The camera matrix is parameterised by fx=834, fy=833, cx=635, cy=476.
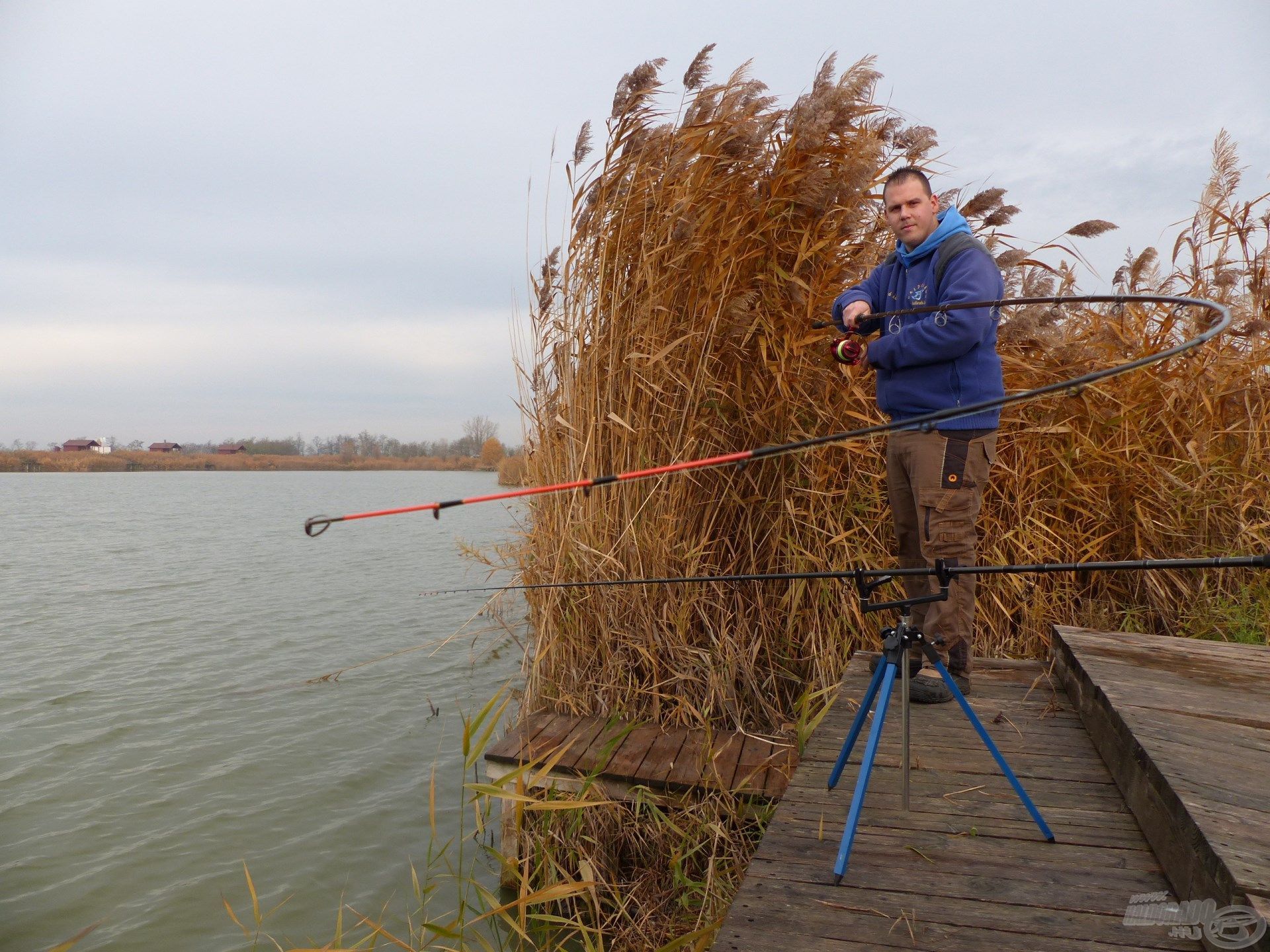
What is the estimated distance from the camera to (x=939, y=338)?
2.90 meters

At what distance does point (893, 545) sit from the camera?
143 inches

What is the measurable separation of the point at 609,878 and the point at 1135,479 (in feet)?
9.44

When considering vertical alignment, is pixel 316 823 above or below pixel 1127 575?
below

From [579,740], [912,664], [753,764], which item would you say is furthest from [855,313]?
[579,740]

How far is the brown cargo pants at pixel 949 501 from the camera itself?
299 centimetres

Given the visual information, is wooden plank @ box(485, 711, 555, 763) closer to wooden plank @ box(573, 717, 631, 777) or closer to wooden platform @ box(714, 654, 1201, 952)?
wooden plank @ box(573, 717, 631, 777)

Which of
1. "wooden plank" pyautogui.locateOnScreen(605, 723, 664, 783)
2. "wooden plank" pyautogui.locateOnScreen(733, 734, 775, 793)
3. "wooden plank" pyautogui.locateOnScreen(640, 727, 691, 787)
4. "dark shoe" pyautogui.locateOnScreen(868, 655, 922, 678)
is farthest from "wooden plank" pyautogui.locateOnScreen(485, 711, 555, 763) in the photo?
"dark shoe" pyautogui.locateOnScreen(868, 655, 922, 678)

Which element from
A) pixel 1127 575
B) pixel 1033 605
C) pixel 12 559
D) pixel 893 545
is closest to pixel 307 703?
pixel 893 545

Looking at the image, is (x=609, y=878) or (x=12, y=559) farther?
(x=12, y=559)

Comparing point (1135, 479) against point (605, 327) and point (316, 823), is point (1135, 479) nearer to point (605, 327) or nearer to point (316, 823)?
point (605, 327)

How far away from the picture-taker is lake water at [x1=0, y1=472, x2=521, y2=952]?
144 inches

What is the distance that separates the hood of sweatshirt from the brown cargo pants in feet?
2.20

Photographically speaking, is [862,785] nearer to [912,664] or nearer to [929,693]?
[929,693]

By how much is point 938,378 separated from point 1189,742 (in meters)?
1.44
